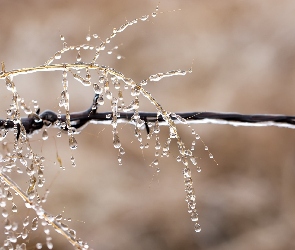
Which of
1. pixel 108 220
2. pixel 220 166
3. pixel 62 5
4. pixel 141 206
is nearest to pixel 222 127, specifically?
pixel 220 166

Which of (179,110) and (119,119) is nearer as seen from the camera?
(119,119)

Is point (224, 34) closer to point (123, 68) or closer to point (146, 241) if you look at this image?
point (123, 68)

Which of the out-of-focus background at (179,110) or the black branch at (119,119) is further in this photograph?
the out-of-focus background at (179,110)

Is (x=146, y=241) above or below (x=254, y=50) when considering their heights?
below

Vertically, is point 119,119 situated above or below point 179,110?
below

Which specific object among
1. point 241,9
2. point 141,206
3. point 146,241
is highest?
point 241,9

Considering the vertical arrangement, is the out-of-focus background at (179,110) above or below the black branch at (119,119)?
above

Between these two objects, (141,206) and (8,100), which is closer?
(8,100)

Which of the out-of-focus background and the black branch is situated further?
the out-of-focus background
